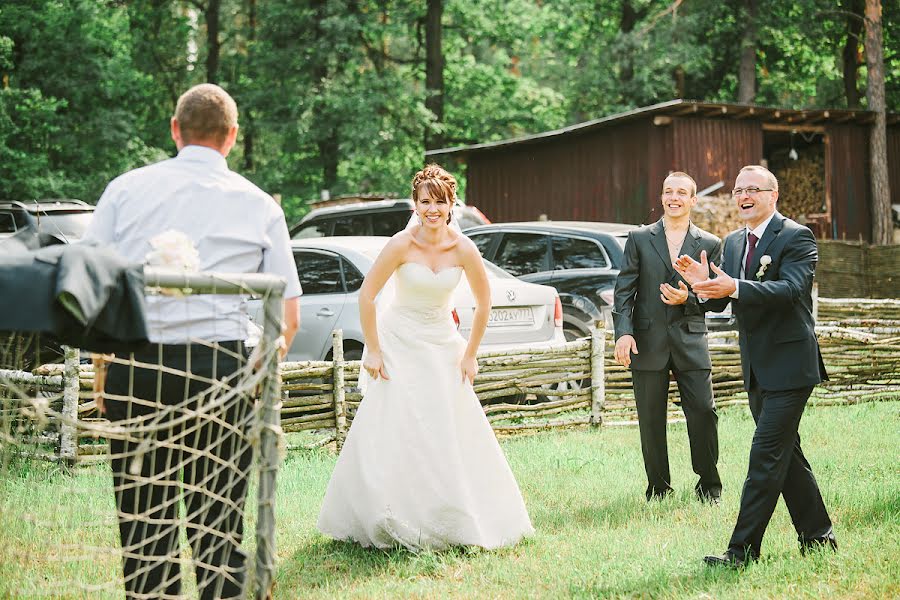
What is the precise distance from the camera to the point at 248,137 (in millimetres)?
33812

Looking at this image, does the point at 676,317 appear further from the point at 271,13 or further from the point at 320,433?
the point at 271,13

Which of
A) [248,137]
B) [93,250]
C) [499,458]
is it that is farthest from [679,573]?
[248,137]

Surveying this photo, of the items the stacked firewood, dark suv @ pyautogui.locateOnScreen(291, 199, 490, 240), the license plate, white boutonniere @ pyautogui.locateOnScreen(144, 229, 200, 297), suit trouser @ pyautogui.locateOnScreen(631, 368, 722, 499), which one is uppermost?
the stacked firewood

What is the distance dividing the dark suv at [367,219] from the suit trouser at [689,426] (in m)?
9.88

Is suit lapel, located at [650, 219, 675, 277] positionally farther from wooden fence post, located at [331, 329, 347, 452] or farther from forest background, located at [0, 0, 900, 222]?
forest background, located at [0, 0, 900, 222]

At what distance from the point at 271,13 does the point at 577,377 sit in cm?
2259

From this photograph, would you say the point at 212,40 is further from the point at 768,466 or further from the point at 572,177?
the point at 768,466

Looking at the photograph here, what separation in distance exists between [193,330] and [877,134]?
2413 centimetres

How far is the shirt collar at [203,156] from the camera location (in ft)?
12.2

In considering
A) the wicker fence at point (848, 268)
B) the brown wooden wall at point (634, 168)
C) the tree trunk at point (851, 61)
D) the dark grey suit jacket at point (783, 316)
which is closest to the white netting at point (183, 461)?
the dark grey suit jacket at point (783, 316)

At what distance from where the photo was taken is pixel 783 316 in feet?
16.8

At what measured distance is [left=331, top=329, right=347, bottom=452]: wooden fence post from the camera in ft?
27.8

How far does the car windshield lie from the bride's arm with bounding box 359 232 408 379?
6137mm

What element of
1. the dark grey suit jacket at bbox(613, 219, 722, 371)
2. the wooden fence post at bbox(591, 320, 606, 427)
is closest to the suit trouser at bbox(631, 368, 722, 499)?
the dark grey suit jacket at bbox(613, 219, 722, 371)
